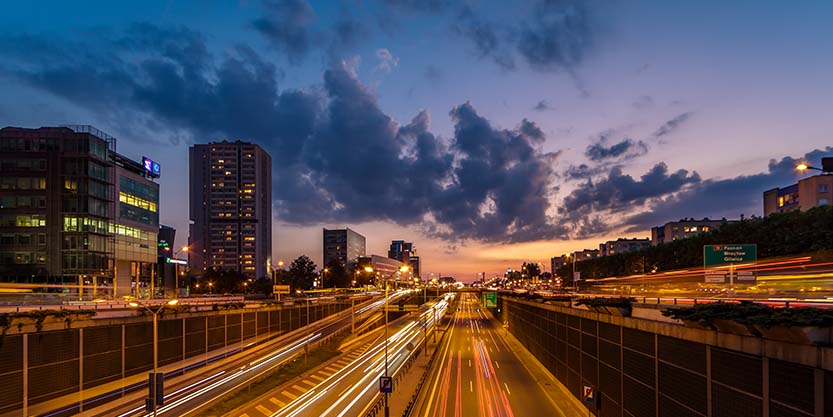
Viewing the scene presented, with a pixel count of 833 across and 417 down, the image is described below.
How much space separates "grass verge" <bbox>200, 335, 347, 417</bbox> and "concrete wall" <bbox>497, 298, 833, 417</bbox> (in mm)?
24511

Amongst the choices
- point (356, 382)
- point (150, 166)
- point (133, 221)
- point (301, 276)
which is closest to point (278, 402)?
point (356, 382)

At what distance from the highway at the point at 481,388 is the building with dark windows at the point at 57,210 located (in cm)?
6477

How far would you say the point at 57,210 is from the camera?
8800cm

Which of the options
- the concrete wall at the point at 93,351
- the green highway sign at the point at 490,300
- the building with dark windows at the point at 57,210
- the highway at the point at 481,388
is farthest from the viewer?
the green highway sign at the point at 490,300

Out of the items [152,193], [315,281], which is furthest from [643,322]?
[315,281]

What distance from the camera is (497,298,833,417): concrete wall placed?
1216 cm

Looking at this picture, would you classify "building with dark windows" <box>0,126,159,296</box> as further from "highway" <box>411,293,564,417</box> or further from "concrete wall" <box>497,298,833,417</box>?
"concrete wall" <box>497,298,833,417</box>

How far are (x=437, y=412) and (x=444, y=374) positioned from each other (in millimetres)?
15987

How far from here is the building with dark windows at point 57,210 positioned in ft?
283

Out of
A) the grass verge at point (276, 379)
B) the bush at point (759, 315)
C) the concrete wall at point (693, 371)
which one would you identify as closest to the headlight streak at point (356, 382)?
the grass verge at point (276, 379)

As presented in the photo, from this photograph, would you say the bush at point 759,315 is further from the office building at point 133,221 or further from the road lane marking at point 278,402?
the office building at point 133,221

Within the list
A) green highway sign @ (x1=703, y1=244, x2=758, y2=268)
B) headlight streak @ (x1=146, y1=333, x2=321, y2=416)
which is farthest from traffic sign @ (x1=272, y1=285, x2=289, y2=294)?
green highway sign @ (x1=703, y1=244, x2=758, y2=268)

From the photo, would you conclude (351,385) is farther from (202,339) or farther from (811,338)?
(811,338)

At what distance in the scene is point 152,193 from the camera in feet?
363
